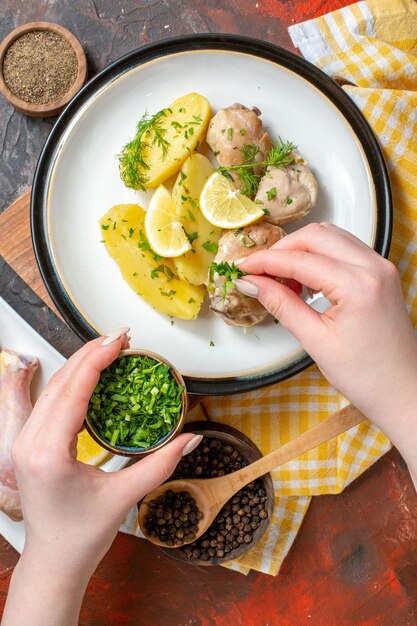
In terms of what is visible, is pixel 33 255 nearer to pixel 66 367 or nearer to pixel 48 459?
pixel 66 367

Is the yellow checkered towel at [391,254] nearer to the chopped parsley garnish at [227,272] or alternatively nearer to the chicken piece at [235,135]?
the chicken piece at [235,135]

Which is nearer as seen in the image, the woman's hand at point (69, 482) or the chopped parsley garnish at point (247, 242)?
the woman's hand at point (69, 482)

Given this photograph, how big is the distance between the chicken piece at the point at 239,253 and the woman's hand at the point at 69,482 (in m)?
0.42

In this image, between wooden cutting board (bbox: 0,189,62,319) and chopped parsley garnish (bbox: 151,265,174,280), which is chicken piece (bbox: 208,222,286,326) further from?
wooden cutting board (bbox: 0,189,62,319)

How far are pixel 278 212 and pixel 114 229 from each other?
22.2 inches

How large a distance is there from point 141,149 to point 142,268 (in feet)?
1.34

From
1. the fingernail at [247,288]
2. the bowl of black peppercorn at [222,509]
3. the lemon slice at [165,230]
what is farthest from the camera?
the bowl of black peppercorn at [222,509]

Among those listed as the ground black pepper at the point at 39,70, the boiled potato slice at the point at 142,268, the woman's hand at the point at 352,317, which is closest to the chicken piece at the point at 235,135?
the boiled potato slice at the point at 142,268

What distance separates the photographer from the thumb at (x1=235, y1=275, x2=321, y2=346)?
71.6 inches

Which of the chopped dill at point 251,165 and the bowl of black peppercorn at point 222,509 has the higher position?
the chopped dill at point 251,165

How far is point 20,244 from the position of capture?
248cm

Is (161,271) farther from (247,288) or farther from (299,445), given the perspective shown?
(299,445)

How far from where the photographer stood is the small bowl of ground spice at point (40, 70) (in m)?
2.49

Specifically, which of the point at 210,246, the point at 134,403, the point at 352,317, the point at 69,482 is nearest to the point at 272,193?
the point at 210,246
